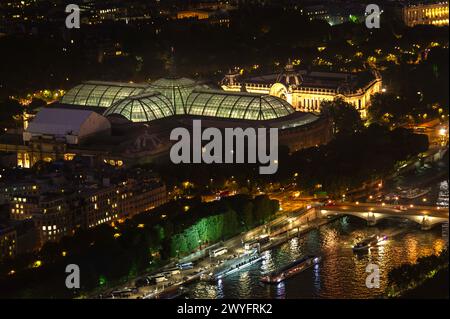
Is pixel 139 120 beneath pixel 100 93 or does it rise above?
beneath

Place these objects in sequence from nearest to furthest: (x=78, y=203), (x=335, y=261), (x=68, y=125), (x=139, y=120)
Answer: (x=335, y=261) < (x=78, y=203) < (x=68, y=125) < (x=139, y=120)

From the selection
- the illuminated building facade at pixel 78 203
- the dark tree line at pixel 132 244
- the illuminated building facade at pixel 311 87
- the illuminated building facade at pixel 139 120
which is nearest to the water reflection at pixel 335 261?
the dark tree line at pixel 132 244

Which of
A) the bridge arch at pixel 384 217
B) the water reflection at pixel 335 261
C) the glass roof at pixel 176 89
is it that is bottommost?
the water reflection at pixel 335 261

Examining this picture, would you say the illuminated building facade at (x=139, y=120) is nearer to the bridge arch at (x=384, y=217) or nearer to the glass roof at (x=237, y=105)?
the glass roof at (x=237, y=105)

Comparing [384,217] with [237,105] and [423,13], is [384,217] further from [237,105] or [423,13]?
[423,13]

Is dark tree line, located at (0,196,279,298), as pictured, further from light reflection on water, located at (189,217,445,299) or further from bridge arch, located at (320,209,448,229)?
bridge arch, located at (320,209,448,229)

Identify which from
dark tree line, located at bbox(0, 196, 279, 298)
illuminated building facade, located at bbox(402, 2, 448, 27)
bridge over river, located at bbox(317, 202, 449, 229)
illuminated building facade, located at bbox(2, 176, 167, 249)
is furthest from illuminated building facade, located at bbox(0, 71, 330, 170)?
illuminated building facade, located at bbox(402, 2, 448, 27)

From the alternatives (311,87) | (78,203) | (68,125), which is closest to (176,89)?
(68,125)
